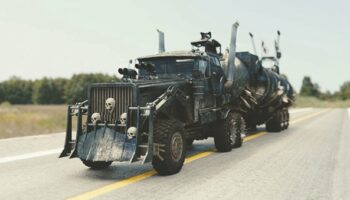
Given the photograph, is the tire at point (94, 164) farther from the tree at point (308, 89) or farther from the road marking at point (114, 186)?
the tree at point (308, 89)

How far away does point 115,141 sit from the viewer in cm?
709

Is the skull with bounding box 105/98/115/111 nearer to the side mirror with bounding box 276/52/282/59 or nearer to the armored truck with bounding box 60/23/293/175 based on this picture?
the armored truck with bounding box 60/23/293/175

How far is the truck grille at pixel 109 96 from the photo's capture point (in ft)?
23.8

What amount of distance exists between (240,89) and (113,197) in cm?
776

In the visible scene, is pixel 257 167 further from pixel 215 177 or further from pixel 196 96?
pixel 196 96

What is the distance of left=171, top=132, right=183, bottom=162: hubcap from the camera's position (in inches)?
292

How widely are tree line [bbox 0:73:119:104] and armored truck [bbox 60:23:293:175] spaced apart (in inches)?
4803

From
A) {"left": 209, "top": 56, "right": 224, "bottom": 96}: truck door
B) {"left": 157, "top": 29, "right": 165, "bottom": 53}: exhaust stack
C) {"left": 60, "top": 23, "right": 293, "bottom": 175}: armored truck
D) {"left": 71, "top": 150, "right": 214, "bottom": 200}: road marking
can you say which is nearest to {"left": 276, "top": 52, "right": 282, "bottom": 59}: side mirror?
{"left": 60, "top": 23, "right": 293, "bottom": 175}: armored truck

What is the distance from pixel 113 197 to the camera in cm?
565

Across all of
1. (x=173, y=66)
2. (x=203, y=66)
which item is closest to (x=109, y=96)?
(x=173, y=66)

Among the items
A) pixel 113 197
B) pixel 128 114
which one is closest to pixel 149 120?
pixel 128 114

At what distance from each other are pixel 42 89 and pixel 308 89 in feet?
307

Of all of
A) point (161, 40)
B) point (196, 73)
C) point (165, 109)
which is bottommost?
point (165, 109)

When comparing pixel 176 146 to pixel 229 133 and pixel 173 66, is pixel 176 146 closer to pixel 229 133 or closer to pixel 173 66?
pixel 173 66
